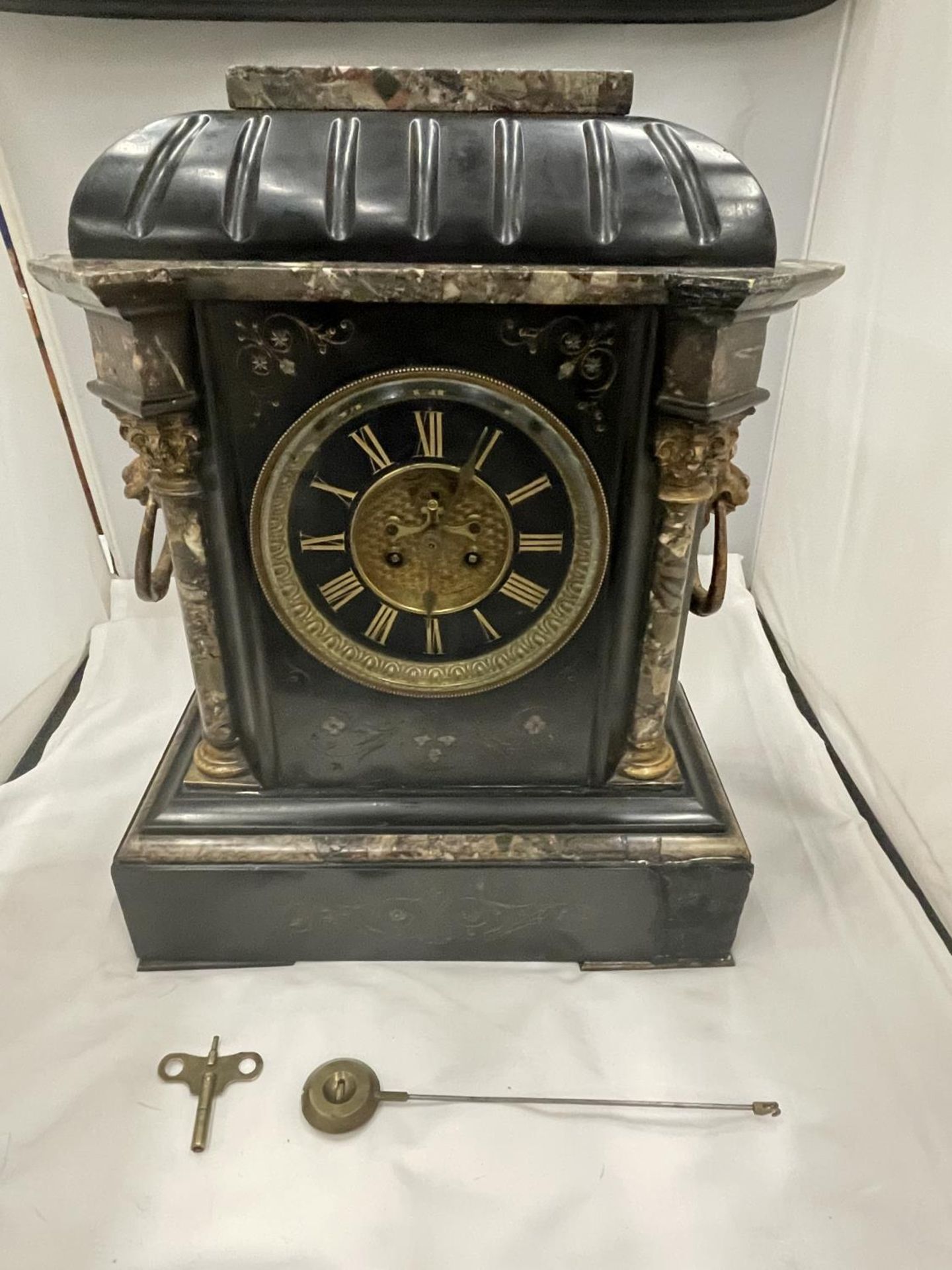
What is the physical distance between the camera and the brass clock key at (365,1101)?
1.14 m

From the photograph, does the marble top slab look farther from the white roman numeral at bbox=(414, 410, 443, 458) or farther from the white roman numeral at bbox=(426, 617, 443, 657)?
the white roman numeral at bbox=(426, 617, 443, 657)

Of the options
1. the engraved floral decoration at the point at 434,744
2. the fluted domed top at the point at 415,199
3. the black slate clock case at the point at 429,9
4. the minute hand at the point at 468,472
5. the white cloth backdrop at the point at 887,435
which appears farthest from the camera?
the black slate clock case at the point at 429,9

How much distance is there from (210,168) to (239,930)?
3.22ft

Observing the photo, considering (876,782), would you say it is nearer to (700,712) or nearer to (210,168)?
(700,712)

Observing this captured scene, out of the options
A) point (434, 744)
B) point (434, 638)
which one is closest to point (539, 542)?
point (434, 638)

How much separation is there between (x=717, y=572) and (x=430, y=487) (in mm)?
394

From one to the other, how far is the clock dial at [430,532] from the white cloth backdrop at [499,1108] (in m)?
0.50

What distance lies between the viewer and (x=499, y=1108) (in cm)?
117

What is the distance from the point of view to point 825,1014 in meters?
1.30

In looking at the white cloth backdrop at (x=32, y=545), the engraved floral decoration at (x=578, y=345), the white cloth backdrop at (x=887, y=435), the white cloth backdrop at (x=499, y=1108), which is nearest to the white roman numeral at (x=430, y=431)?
the engraved floral decoration at (x=578, y=345)

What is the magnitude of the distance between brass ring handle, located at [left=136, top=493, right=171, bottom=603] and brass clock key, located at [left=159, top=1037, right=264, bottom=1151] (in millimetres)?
606

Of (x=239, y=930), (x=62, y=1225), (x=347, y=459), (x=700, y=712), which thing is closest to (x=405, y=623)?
(x=347, y=459)

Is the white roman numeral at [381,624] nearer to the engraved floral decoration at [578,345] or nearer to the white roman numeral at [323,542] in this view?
the white roman numeral at [323,542]

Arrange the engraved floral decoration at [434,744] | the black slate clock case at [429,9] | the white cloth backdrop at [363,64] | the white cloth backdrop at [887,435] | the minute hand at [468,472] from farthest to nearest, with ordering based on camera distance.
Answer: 1. the white cloth backdrop at [363,64]
2. the black slate clock case at [429,9]
3. the white cloth backdrop at [887,435]
4. the engraved floral decoration at [434,744]
5. the minute hand at [468,472]
